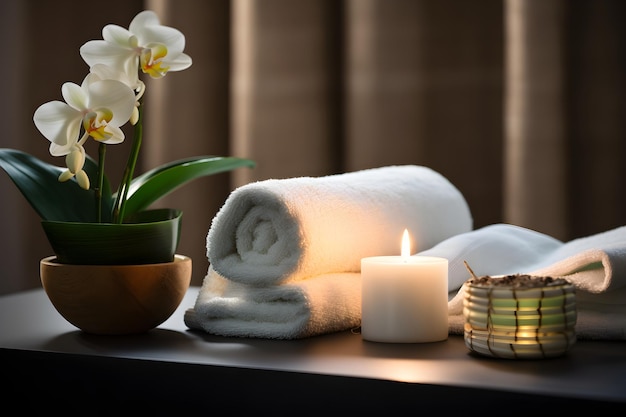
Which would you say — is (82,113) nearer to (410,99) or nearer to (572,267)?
(572,267)

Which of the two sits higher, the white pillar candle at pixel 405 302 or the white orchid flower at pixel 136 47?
the white orchid flower at pixel 136 47

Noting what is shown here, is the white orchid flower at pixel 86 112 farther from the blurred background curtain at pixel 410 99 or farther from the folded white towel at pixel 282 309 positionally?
the blurred background curtain at pixel 410 99

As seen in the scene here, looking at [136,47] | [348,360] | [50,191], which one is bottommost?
[348,360]

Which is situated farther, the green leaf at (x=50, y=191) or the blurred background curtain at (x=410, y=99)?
the blurred background curtain at (x=410, y=99)

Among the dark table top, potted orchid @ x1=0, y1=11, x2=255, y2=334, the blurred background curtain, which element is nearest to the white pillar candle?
the dark table top

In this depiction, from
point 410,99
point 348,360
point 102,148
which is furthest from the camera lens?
point 410,99

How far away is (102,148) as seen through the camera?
0.67 metres

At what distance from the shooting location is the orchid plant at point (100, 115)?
628mm

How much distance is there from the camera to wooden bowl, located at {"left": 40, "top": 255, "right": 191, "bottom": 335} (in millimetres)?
645

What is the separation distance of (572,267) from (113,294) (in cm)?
35

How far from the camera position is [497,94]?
1203mm

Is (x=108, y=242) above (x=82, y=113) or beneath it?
beneath

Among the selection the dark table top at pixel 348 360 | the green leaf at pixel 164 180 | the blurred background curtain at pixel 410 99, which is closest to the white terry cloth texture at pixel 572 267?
the dark table top at pixel 348 360

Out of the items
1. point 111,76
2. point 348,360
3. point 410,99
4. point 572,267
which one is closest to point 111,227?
point 111,76
